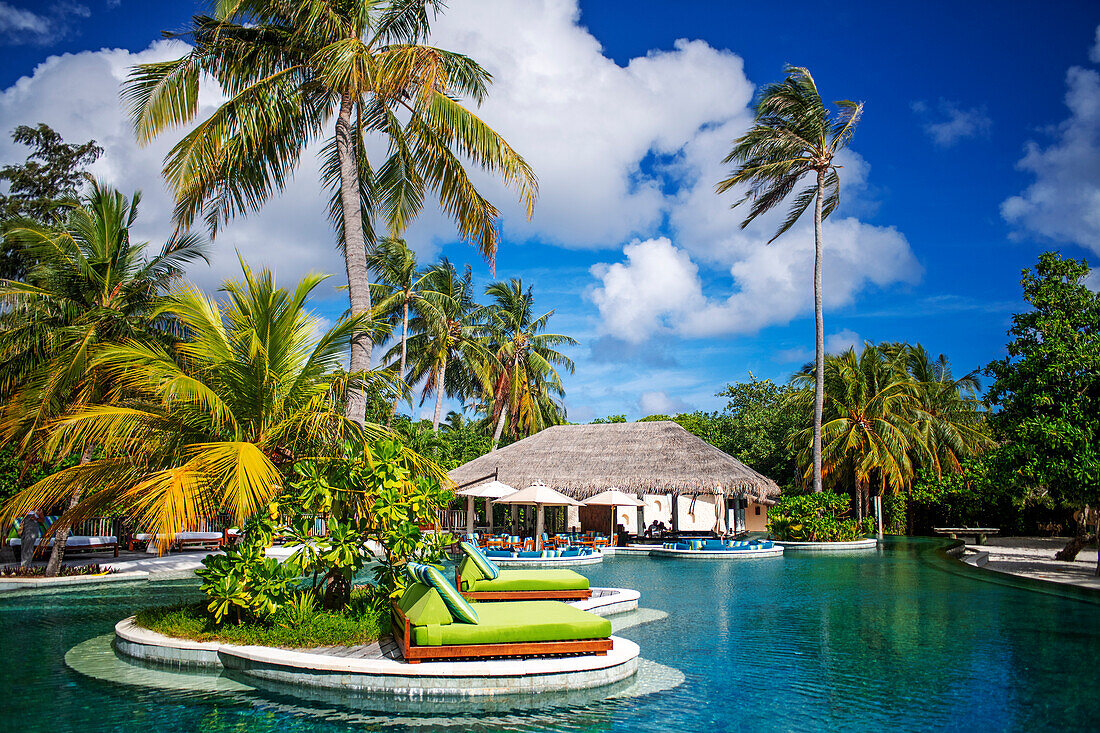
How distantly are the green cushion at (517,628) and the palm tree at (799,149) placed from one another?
63.9 feet

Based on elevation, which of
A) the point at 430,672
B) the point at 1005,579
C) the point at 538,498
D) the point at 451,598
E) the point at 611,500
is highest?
the point at 538,498

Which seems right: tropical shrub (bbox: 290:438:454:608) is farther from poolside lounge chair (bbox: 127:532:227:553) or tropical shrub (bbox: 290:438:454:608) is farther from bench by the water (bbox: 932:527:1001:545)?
bench by the water (bbox: 932:527:1001:545)

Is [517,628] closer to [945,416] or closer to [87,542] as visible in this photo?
[87,542]

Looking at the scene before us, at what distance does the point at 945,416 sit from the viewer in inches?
1355

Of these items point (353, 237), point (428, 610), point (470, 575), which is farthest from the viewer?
point (470, 575)

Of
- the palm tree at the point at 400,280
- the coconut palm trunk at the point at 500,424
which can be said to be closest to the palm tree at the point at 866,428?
the coconut palm trunk at the point at 500,424

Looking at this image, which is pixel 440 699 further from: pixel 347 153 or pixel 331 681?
pixel 347 153

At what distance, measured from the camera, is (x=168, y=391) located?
316 inches

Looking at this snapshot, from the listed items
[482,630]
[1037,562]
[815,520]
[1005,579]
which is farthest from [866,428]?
[482,630]

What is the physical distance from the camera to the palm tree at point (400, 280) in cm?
3119

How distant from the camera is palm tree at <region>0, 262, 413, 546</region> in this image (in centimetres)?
775

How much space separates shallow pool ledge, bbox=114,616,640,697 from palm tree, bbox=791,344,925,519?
25.2m

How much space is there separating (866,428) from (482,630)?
26836 millimetres

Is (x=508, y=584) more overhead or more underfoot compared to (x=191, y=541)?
more overhead
